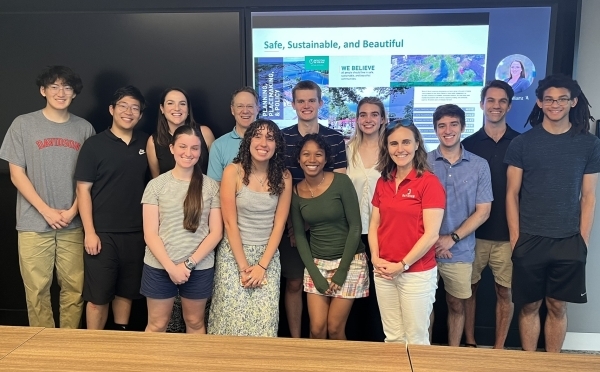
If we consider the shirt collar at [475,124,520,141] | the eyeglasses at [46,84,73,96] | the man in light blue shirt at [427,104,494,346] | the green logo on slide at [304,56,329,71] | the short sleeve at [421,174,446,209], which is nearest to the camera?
the short sleeve at [421,174,446,209]

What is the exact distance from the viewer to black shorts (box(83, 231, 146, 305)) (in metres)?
2.72

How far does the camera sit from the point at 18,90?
3289 millimetres

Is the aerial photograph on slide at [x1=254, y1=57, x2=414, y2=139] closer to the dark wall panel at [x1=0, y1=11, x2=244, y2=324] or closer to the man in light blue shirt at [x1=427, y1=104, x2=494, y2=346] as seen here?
the dark wall panel at [x1=0, y1=11, x2=244, y2=324]

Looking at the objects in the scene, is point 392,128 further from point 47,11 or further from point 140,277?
point 47,11

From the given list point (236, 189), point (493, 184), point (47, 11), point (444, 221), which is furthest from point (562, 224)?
point (47, 11)

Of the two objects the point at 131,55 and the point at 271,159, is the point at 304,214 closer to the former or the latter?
the point at 271,159

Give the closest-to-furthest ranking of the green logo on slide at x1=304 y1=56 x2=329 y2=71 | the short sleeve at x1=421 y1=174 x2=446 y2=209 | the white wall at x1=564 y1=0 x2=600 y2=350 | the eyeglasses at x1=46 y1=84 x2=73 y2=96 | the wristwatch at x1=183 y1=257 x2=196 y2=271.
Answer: the short sleeve at x1=421 y1=174 x2=446 y2=209, the wristwatch at x1=183 y1=257 x2=196 y2=271, the eyeglasses at x1=46 y1=84 x2=73 y2=96, the white wall at x1=564 y1=0 x2=600 y2=350, the green logo on slide at x1=304 y1=56 x2=329 y2=71

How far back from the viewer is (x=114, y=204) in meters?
2.71

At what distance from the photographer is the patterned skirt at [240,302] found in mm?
2469

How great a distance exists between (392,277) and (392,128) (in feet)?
2.57

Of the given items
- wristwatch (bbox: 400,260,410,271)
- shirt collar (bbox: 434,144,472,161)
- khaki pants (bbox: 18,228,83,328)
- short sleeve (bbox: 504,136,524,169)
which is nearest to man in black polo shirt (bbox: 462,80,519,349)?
short sleeve (bbox: 504,136,524,169)

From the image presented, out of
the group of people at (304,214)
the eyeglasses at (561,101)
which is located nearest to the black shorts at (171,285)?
the group of people at (304,214)

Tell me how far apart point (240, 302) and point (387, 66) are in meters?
1.87

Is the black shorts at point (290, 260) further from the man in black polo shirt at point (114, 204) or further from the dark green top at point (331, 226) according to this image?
the man in black polo shirt at point (114, 204)
